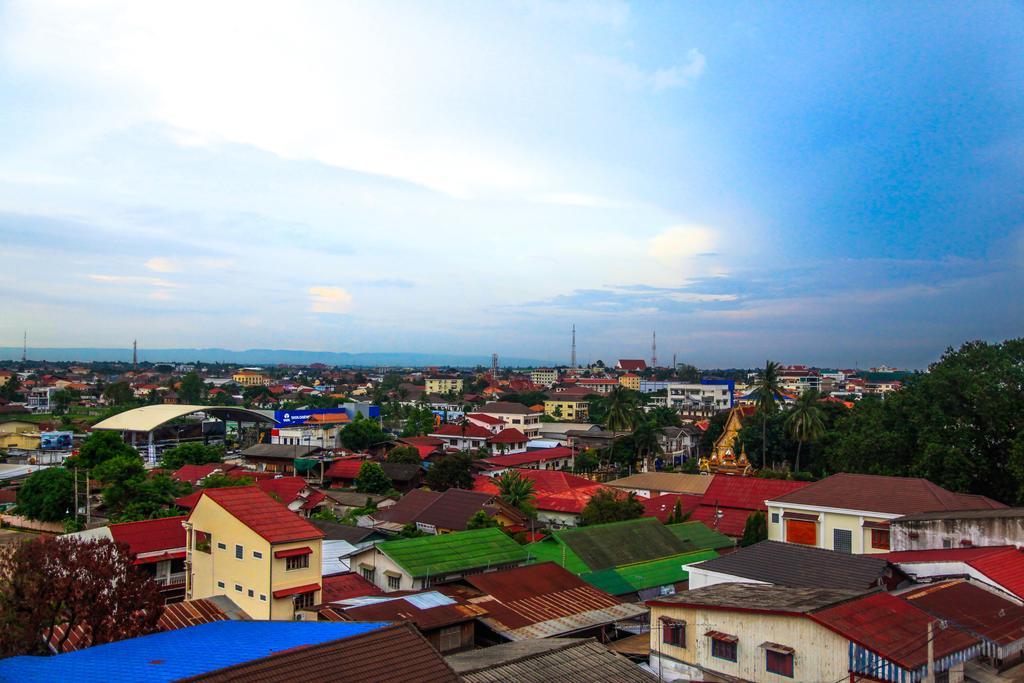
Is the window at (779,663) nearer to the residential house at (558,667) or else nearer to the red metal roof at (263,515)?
the residential house at (558,667)

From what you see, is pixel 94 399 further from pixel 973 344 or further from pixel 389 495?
pixel 973 344

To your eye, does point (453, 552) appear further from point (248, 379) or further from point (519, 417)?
point (248, 379)

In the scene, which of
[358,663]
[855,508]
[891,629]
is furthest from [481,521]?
[358,663]

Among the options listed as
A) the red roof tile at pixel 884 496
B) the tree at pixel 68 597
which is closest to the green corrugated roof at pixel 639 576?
the red roof tile at pixel 884 496

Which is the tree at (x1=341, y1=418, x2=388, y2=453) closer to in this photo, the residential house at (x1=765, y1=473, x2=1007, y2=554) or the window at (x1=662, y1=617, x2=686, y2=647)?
the residential house at (x1=765, y1=473, x2=1007, y2=554)

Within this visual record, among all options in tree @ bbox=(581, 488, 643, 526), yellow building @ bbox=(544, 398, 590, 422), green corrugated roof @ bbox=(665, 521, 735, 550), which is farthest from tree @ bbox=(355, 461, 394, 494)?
yellow building @ bbox=(544, 398, 590, 422)
